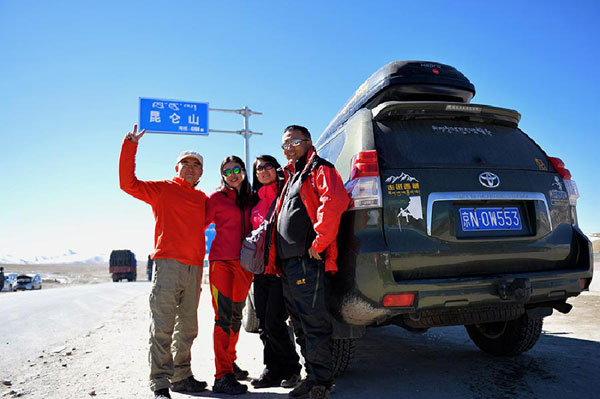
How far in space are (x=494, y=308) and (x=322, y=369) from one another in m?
1.23

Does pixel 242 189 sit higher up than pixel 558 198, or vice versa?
pixel 242 189

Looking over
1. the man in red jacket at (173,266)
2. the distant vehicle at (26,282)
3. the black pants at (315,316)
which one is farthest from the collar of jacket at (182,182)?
the distant vehicle at (26,282)

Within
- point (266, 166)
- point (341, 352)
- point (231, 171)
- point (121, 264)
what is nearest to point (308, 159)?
point (266, 166)

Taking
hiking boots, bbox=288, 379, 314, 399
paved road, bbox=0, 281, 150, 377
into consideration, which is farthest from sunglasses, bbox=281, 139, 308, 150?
paved road, bbox=0, 281, 150, 377

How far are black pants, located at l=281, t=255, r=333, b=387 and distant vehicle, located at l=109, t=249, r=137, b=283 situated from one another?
3701 centimetres

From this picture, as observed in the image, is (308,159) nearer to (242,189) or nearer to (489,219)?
(242,189)

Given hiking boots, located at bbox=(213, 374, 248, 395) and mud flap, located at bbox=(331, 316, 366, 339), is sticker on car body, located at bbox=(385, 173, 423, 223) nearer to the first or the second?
mud flap, located at bbox=(331, 316, 366, 339)

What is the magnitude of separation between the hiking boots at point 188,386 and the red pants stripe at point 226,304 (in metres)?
0.18

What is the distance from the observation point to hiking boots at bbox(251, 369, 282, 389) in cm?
335

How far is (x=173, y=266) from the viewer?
10.6 feet

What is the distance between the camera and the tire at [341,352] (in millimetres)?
3080

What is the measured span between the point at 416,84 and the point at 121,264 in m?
37.8

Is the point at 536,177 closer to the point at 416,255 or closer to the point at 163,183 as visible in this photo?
the point at 416,255

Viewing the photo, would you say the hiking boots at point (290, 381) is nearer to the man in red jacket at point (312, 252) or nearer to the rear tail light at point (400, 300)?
the man in red jacket at point (312, 252)
